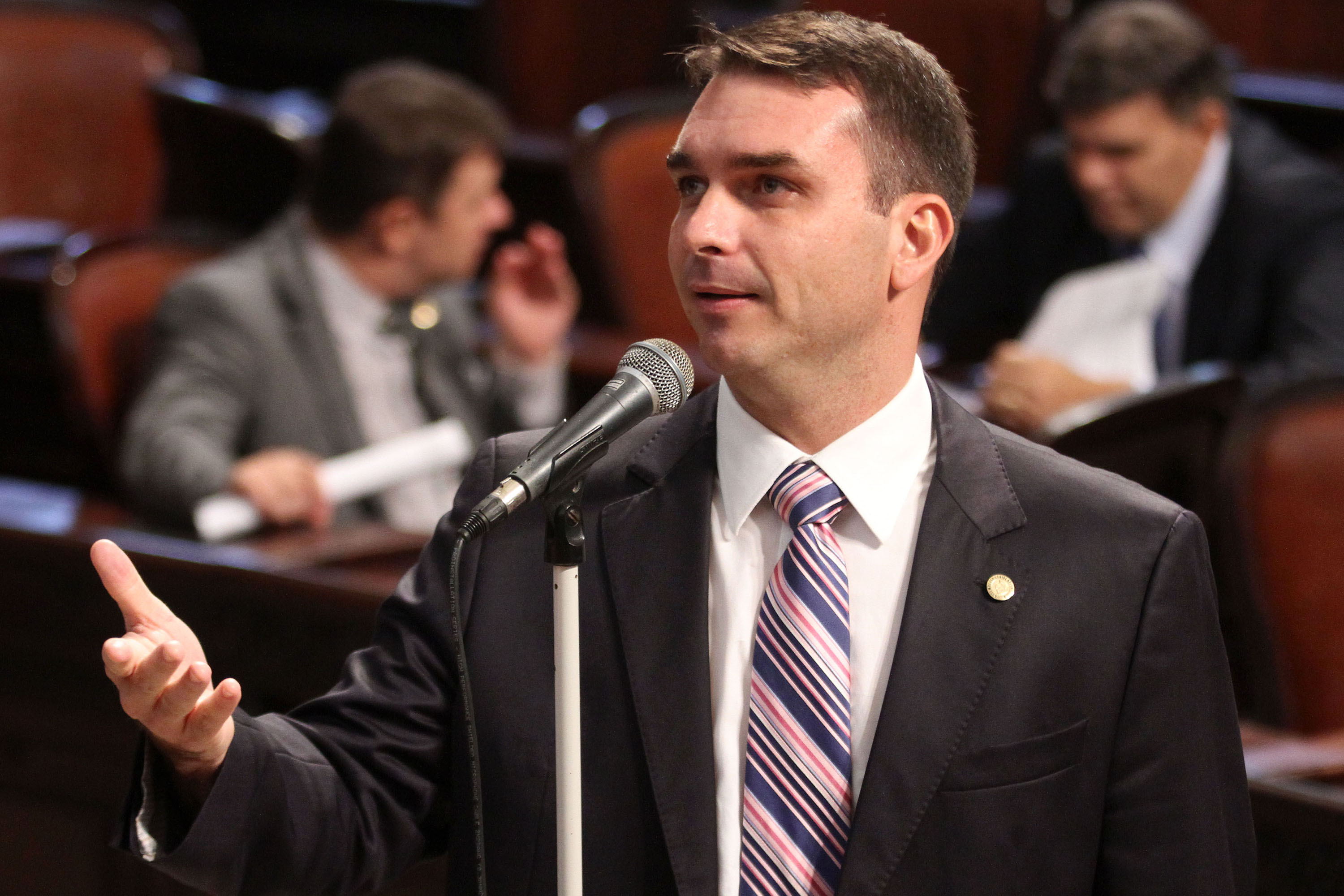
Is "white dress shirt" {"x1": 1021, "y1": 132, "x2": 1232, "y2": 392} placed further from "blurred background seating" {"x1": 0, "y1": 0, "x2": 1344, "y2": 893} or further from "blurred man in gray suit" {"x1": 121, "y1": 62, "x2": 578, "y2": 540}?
"blurred man in gray suit" {"x1": 121, "y1": 62, "x2": 578, "y2": 540}

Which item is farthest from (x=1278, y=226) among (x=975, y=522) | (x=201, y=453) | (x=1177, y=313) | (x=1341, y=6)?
(x=975, y=522)

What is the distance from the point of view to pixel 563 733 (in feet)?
3.29

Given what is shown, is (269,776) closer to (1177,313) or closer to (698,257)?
(698,257)

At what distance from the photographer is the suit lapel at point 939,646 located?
1.08m

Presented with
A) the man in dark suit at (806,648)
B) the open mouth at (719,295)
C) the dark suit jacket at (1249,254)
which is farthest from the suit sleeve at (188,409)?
the open mouth at (719,295)

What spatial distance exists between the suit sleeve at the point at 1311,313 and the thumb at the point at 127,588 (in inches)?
81.6

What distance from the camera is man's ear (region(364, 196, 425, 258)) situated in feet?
9.37

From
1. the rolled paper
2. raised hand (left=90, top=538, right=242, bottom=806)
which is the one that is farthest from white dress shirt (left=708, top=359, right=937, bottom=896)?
the rolled paper

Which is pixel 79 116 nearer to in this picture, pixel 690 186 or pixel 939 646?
pixel 690 186

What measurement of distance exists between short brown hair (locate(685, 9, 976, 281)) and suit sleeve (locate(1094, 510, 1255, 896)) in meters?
0.30

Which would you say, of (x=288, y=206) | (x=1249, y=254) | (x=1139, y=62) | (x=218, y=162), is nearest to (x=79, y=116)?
(x=218, y=162)

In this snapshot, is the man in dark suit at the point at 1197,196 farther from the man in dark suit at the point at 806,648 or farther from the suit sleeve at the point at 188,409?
the man in dark suit at the point at 806,648

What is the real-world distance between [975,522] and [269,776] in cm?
50

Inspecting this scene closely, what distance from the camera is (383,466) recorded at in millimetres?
2477
